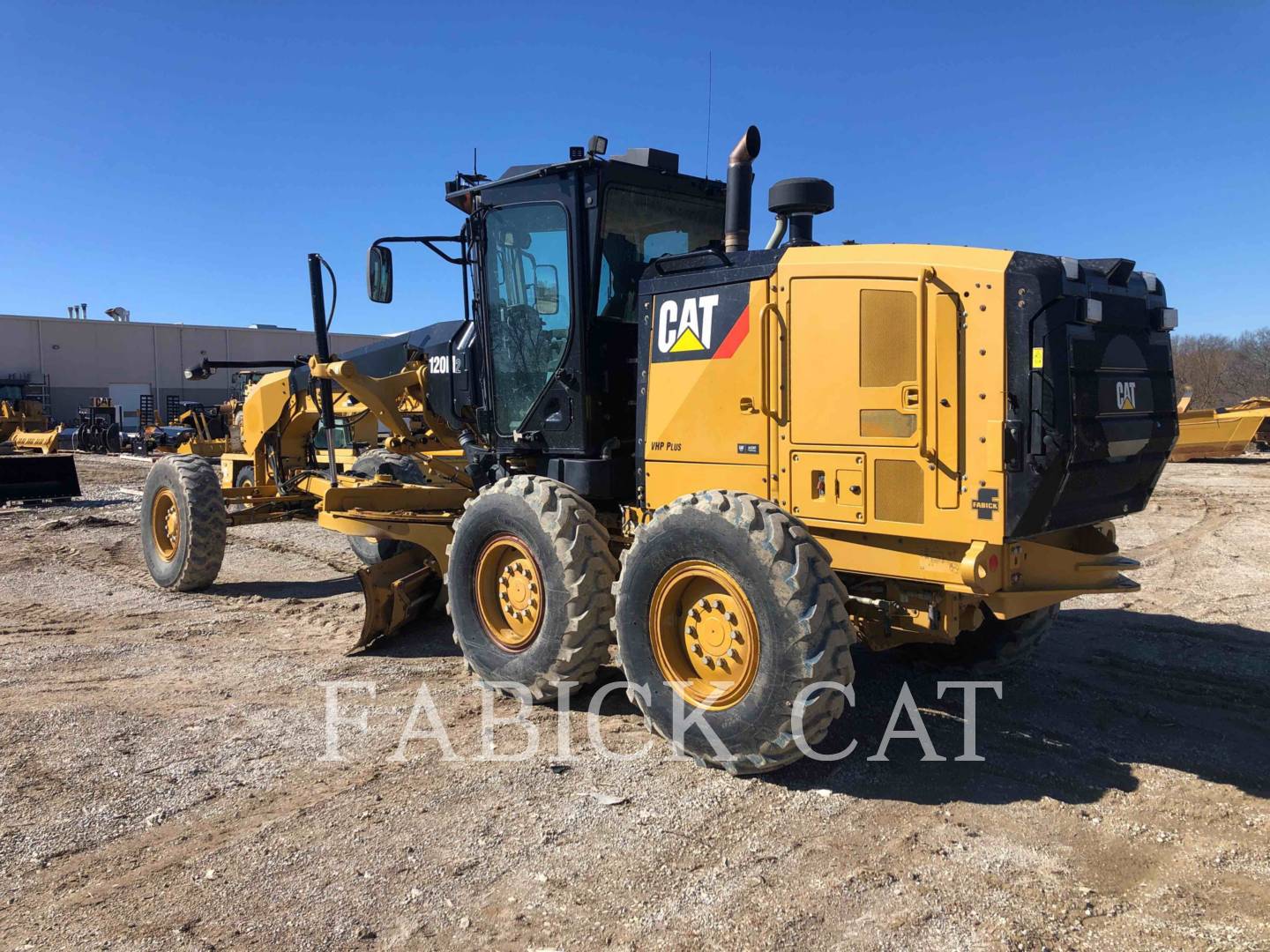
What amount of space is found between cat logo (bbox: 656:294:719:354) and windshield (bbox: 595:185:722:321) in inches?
28.8

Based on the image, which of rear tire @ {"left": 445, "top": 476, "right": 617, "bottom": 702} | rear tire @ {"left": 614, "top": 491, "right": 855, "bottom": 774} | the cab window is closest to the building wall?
the cab window

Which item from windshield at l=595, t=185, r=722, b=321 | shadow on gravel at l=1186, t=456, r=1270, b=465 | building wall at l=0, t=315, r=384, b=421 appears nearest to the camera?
windshield at l=595, t=185, r=722, b=321

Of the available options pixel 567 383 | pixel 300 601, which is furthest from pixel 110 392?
pixel 567 383

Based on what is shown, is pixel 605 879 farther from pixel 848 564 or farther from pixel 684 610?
pixel 848 564

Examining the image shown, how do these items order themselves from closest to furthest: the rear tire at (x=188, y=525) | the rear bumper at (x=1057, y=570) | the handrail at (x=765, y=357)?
1. the rear bumper at (x=1057, y=570)
2. the handrail at (x=765, y=357)
3. the rear tire at (x=188, y=525)

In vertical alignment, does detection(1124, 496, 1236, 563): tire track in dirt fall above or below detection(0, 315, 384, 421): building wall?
below

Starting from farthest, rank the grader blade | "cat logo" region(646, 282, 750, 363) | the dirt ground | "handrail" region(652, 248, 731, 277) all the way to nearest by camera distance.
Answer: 1. the grader blade
2. "handrail" region(652, 248, 731, 277)
3. "cat logo" region(646, 282, 750, 363)
4. the dirt ground

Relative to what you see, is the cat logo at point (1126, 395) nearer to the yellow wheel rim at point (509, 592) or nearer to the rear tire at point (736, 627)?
the rear tire at point (736, 627)

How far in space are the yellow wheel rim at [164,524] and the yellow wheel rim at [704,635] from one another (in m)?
6.15

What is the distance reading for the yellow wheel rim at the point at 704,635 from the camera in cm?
419

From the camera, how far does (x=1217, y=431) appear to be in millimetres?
21734

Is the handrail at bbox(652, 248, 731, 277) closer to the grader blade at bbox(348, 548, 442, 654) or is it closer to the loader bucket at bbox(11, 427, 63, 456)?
the grader blade at bbox(348, 548, 442, 654)

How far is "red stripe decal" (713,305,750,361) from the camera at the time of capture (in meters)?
4.51

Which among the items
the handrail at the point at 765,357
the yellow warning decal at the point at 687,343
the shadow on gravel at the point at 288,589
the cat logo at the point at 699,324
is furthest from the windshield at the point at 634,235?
the shadow on gravel at the point at 288,589
